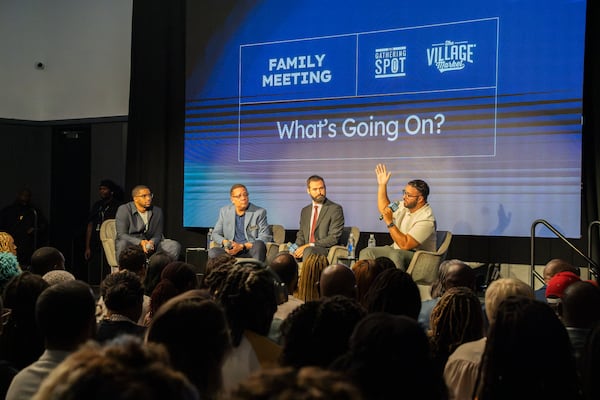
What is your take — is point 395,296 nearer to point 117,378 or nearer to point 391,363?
point 391,363

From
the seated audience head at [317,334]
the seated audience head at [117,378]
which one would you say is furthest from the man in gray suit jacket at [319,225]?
the seated audience head at [117,378]

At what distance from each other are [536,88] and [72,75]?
20.6 ft

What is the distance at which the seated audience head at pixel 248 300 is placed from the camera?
2309 millimetres

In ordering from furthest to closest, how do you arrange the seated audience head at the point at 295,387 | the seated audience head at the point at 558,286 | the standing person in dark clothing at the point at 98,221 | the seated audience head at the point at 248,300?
1. the standing person in dark clothing at the point at 98,221
2. the seated audience head at the point at 558,286
3. the seated audience head at the point at 248,300
4. the seated audience head at the point at 295,387

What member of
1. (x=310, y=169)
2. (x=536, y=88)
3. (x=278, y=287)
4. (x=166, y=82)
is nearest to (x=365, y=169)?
(x=310, y=169)

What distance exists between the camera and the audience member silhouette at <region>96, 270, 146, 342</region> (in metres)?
2.77

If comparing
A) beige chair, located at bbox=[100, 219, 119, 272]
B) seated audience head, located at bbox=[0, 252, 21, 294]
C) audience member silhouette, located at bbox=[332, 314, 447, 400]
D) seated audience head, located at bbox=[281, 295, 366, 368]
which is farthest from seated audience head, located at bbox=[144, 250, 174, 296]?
beige chair, located at bbox=[100, 219, 119, 272]

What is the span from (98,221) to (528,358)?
837cm

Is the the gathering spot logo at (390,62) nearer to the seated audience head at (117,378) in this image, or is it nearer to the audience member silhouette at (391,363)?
the audience member silhouette at (391,363)

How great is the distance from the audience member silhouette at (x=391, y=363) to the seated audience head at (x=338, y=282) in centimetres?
172

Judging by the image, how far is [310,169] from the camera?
26.2ft

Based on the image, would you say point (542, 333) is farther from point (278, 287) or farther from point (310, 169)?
point (310, 169)

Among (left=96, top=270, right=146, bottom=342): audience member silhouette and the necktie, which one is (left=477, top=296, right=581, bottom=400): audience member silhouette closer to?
(left=96, top=270, right=146, bottom=342): audience member silhouette

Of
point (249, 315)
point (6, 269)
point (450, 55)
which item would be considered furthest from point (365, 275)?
point (450, 55)
